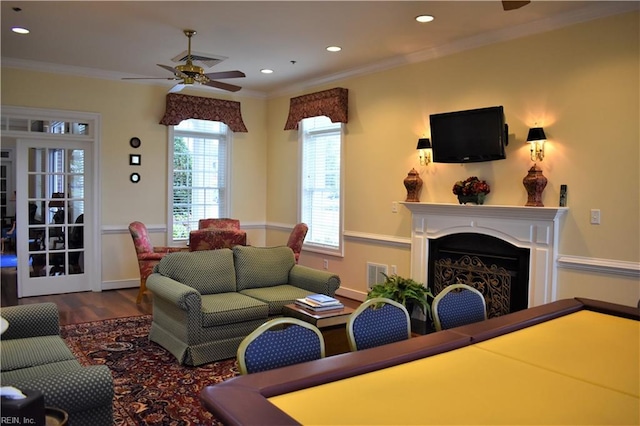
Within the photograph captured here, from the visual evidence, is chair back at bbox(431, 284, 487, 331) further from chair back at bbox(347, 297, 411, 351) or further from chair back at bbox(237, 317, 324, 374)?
chair back at bbox(237, 317, 324, 374)

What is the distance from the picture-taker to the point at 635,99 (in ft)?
12.9

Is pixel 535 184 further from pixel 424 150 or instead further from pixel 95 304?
pixel 95 304

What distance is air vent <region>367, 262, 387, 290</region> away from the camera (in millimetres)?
6050

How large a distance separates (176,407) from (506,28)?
4196 mm

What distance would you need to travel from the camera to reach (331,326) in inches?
146

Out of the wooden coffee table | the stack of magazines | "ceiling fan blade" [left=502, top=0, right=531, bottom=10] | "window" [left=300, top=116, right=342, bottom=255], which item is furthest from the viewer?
"window" [left=300, top=116, right=342, bottom=255]

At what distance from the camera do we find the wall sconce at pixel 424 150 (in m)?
5.38

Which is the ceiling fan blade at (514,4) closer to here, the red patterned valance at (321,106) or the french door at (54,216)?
the red patterned valance at (321,106)

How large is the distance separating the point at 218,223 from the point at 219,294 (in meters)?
2.73

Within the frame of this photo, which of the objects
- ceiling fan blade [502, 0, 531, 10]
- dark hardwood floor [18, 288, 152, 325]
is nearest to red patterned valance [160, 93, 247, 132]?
dark hardwood floor [18, 288, 152, 325]

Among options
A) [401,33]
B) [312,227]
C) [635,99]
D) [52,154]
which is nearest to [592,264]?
[635,99]

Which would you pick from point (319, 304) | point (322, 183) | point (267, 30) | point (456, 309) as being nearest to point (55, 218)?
point (322, 183)

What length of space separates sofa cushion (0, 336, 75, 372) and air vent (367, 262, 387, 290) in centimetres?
369

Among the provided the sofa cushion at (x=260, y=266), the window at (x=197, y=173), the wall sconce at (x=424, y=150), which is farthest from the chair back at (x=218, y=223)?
the wall sconce at (x=424, y=150)
